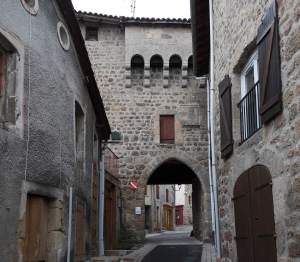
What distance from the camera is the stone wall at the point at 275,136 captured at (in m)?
4.47

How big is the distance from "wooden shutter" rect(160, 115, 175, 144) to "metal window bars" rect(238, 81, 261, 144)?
9.19 m

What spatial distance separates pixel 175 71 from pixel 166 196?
23.8 m

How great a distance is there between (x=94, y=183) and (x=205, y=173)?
659cm

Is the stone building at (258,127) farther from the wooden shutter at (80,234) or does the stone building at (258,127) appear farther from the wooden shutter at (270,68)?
the wooden shutter at (80,234)

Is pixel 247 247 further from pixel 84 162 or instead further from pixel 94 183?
pixel 94 183

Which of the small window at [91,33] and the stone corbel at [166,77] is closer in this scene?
the stone corbel at [166,77]

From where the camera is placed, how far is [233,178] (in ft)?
21.8

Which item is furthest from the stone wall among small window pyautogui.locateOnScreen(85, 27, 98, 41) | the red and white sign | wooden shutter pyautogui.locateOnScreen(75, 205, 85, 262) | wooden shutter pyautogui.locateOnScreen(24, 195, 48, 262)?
small window pyautogui.locateOnScreen(85, 27, 98, 41)

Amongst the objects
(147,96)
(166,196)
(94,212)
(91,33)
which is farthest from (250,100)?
(166,196)

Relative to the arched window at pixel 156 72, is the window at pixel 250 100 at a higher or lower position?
lower

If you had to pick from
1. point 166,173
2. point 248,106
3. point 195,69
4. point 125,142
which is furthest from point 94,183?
point 166,173

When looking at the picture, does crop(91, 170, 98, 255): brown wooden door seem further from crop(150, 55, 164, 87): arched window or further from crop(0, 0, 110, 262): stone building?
crop(150, 55, 164, 87): arched window

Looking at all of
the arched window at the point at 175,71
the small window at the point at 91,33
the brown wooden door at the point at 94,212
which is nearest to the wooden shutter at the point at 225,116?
the brown wooden door at the point at 94,212

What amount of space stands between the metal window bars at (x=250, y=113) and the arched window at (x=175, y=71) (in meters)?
9.52
